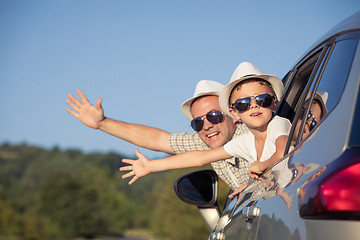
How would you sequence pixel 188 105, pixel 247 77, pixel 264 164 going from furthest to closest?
pixel 188 105 → pixel 247 77 → pixel 264 164

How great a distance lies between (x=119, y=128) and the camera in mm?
6719

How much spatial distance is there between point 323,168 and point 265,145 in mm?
2030

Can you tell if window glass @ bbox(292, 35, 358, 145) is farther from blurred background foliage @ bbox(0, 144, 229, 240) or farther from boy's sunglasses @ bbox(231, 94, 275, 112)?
blurred background foliage @ bbox(0, 144, 229, 240)

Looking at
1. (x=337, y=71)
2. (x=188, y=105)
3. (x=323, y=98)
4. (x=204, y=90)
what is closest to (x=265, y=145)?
(x=323, y=98)

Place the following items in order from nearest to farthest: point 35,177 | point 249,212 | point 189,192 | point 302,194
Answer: point 302,194
point 249,212
point 189,192
point 35,177

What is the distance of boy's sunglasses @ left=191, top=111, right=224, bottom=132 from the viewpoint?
18.0ft

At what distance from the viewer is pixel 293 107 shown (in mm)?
3604

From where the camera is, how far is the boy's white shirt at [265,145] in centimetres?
337

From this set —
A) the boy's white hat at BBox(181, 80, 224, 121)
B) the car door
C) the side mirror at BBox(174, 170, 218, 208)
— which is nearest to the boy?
the side mirror at BBox(174, 170, 218, 208)

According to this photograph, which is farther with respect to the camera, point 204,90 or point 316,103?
point 204,90

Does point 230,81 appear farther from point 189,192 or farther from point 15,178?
point 15,178

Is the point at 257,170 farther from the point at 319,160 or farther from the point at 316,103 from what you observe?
the point at 319,160

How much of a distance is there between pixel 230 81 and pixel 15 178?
19614cm

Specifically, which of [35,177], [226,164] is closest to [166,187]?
[226,164]
